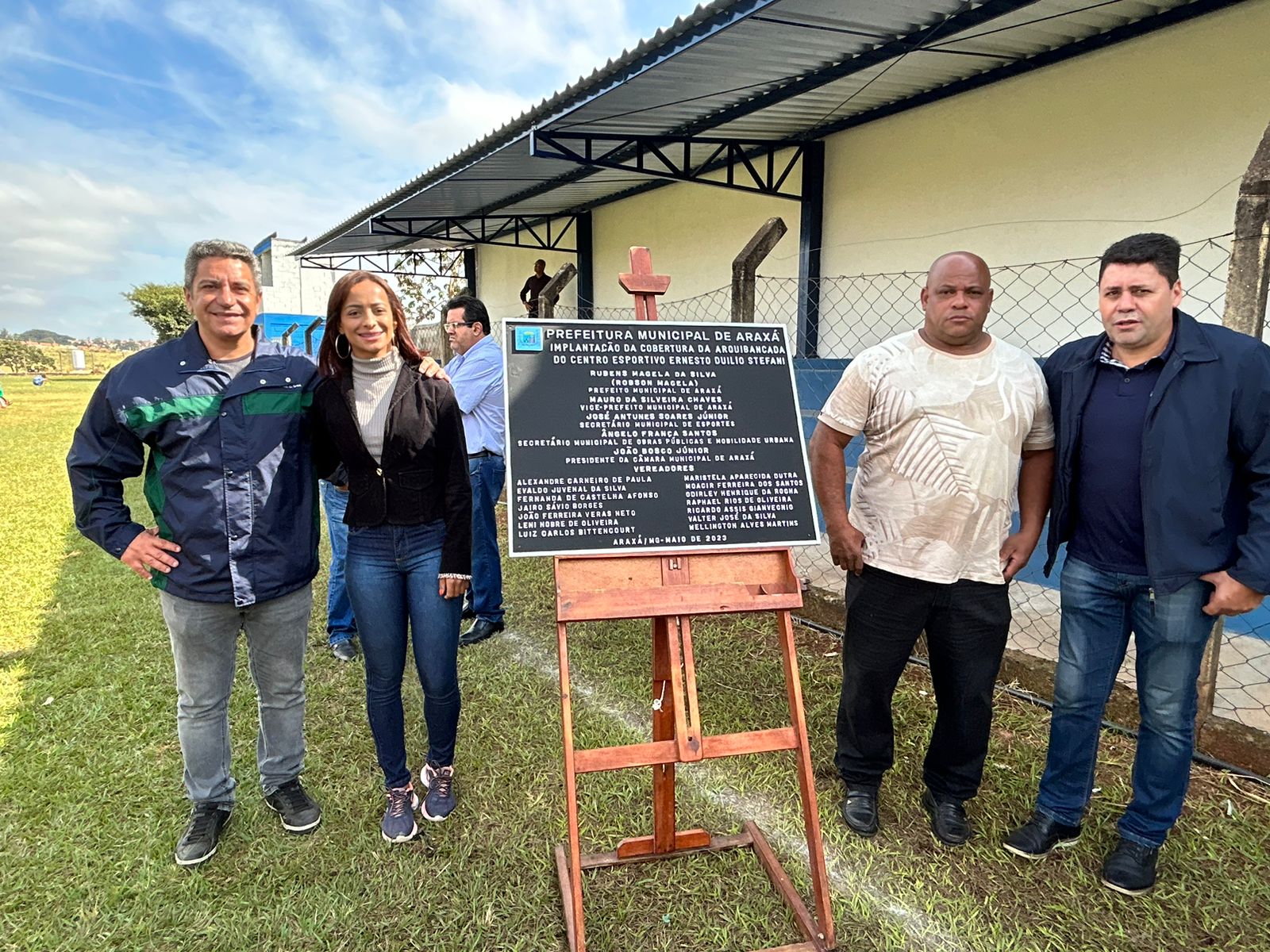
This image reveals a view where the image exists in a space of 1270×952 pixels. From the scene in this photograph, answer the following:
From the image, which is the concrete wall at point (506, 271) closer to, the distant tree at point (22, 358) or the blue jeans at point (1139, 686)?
the blue jeans at point (1139, 686)

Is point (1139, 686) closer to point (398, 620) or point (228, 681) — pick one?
point (398, 620)

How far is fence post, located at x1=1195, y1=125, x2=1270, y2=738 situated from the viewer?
248 cm

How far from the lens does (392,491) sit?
2.35m

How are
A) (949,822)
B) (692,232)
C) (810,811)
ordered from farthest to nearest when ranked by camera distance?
(692,232)
(949,822)
(810,811)

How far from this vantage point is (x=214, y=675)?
2.39 m

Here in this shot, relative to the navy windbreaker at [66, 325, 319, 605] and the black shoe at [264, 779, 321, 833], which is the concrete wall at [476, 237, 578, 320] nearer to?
the navy windbreaker at [66, 325, 319, 605]

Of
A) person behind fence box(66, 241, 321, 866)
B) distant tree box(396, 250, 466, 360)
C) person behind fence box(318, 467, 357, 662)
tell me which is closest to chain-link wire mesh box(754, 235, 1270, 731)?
person behind fence box(318, 467, 357, 662)

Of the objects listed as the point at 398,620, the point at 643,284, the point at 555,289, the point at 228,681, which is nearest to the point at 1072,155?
the point at 555,289

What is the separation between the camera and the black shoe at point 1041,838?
8.07 feet

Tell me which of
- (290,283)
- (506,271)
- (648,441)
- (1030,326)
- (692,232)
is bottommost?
(648,441)

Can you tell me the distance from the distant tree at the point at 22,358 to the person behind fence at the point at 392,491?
5078 centimetres

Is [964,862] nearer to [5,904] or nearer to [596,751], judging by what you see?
[596,751]

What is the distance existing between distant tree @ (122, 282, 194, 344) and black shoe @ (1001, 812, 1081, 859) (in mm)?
42648

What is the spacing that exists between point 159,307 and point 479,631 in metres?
44.8
